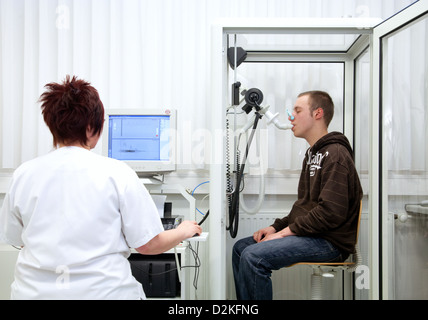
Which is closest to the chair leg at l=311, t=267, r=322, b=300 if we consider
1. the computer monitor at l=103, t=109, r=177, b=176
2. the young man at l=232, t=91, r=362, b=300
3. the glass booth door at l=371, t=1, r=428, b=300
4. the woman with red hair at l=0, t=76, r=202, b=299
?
the young man at l=232, t=91, r=362, b=300

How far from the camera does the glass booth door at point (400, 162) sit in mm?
1599

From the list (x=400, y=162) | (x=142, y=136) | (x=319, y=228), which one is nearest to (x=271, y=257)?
(x=319, y=228)

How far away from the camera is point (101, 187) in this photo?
997mm

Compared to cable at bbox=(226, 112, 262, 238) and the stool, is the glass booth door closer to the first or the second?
the stool

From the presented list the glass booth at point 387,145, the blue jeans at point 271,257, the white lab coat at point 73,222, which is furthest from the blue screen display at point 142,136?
the white lab coat at point 73,222

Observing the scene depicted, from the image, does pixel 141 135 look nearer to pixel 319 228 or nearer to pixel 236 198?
pixel 236 198

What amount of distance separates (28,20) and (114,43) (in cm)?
59

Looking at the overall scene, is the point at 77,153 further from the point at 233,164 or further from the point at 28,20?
the point at 28,20

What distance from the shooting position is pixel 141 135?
72.8 inches

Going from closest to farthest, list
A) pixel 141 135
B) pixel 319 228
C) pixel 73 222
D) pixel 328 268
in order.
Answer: pixel 73 222 → pixel 319 228 → pixel 328 268 → pixel 141 135

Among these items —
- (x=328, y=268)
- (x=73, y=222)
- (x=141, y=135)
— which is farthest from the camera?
(x=141, y=135)

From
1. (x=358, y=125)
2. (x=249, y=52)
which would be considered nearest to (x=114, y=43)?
(x=249, y=52)

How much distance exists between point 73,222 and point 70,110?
0.34 metres

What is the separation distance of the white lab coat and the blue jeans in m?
0.74
